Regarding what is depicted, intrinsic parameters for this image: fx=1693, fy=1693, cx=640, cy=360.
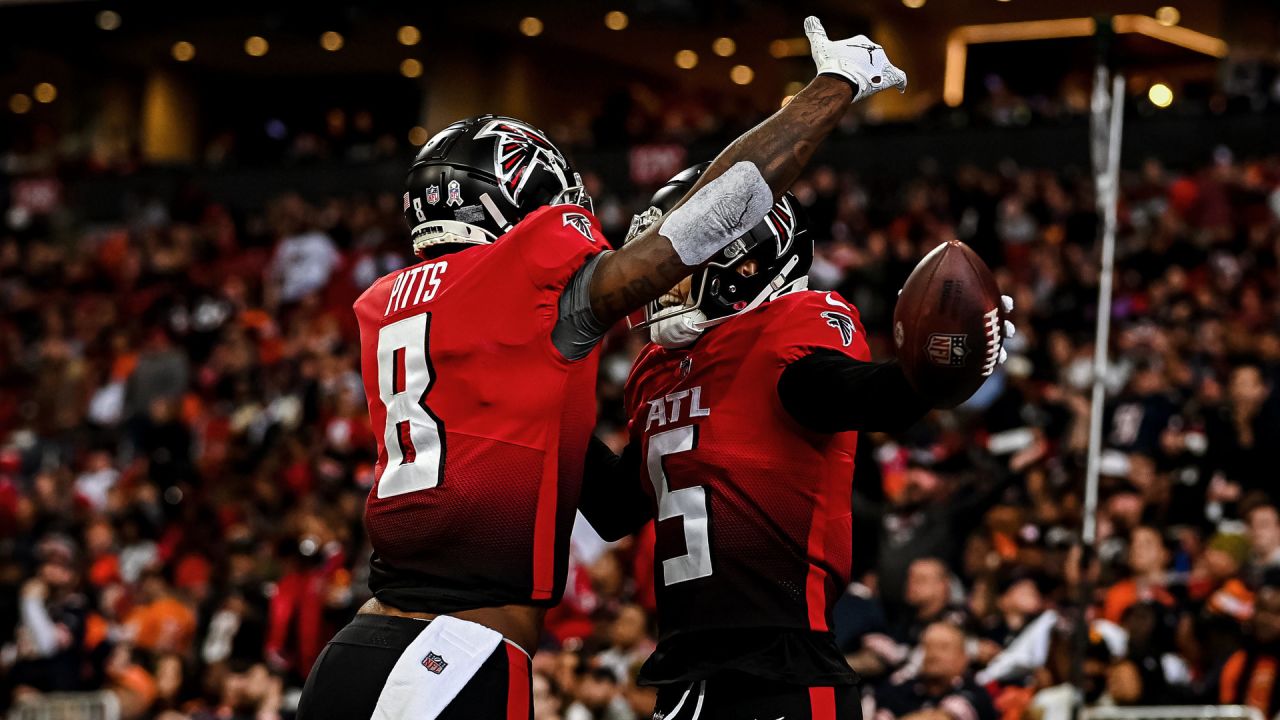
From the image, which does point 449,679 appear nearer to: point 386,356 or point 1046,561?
point 386,356

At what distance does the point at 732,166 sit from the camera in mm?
3789

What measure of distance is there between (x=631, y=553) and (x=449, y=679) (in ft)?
24.7

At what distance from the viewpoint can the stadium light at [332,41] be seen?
87.1ft

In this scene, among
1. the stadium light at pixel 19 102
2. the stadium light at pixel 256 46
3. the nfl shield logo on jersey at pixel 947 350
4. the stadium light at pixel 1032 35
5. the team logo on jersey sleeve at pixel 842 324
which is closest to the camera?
the nfl shield logo on jersey at pixel 947 350

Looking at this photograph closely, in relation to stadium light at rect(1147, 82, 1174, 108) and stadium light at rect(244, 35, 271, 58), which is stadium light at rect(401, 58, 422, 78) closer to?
stadium light at rect(244, 35, 271, 58)

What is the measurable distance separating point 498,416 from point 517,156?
68cm

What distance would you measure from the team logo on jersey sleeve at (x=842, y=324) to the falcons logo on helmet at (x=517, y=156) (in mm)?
733

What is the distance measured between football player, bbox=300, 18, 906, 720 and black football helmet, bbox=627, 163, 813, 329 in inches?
10.7

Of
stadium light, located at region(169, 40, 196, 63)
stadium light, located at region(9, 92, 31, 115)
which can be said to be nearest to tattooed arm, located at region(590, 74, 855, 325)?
stadium light, located at region(169, 40, 196, 63)

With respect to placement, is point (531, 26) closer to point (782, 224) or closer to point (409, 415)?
point (782, 224)

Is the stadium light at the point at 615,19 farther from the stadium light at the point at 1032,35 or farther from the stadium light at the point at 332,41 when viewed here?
the stadium light at the point at 1032,35

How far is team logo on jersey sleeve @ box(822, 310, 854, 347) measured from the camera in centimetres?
407

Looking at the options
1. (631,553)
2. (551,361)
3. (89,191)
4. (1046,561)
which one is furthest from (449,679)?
(89,191)

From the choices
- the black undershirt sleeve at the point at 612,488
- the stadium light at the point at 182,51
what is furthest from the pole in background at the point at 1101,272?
the stadium light at the point at 182,51
